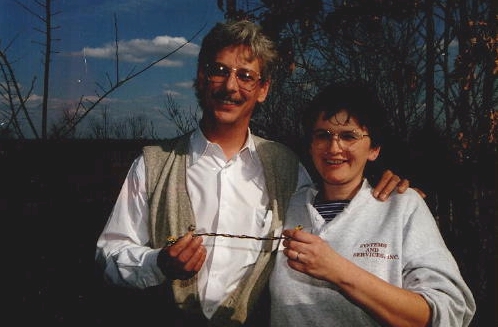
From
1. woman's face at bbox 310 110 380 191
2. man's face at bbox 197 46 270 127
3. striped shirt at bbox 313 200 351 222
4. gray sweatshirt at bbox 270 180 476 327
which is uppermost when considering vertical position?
man's face at bbox 197 46 270 127

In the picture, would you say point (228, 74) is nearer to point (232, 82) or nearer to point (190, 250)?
point (232, 82)

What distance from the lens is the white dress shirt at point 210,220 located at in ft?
8.12

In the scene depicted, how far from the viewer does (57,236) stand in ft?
14.7

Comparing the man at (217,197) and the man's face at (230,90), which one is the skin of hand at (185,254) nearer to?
the man at (217,197)

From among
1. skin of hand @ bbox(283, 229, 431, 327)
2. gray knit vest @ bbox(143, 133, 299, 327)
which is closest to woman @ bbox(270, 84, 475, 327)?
skin of hand @ bbox(283, 229, 431, 327)

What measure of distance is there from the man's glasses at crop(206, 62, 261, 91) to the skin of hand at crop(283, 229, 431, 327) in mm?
1249

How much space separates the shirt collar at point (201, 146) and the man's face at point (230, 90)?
0.15 metres

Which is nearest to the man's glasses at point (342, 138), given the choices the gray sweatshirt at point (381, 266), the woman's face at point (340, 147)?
the woman's face at point (340, 147)

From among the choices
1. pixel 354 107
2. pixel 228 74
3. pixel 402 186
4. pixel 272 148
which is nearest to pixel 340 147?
pixel 354 107

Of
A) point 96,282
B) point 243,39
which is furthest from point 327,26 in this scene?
point 96,282

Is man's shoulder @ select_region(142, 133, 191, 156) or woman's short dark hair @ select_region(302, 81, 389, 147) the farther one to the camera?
man's shoulder @ select_region(142, 133, 191, 156)

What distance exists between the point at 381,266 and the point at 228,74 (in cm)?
140

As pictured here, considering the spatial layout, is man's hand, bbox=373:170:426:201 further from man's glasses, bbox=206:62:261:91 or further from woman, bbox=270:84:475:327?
man's glasses, bbox=206:62:261:91

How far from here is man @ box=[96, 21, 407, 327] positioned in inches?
99.0
